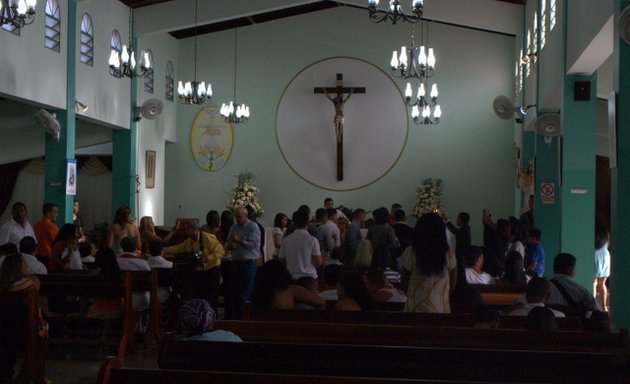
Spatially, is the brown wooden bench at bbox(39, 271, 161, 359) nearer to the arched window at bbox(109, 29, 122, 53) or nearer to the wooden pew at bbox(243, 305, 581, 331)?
the wooden pew at bbox(243, 305, 581, 331)

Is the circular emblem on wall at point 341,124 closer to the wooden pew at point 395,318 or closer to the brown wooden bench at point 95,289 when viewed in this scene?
the brown wooden bench at point 95,289

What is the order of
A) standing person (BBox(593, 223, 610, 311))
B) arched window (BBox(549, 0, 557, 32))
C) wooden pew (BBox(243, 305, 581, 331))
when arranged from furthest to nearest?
arched window (BBox(549, 0, 557, 32)), standing person (BBox(593, 223, 610, 311)), wooden pew (BBox(243, 305, 581, 331))

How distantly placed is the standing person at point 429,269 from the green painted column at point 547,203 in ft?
31.7

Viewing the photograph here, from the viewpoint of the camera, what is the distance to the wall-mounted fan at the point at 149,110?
18875mm

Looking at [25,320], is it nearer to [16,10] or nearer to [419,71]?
[16,10]

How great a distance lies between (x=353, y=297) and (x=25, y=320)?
8.68 feet

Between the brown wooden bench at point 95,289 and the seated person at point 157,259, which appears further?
the seated person at point 157,259

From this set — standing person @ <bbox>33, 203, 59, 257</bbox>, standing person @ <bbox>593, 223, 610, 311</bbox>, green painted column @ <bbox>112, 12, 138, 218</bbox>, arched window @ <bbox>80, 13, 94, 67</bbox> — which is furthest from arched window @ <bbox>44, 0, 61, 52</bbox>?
standing person @ <bbox>593, 223, 610, 311</bbox>

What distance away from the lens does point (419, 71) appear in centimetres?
1509

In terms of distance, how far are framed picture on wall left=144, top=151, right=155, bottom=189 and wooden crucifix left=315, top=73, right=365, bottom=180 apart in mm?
4603

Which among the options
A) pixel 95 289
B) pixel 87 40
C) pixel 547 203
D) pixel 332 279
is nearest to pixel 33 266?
pixel 95 289

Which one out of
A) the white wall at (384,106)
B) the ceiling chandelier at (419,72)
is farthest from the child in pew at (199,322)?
the white wall at (384,106)

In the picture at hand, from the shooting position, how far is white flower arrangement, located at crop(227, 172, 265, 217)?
21953mm

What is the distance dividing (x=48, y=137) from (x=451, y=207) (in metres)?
10.7
